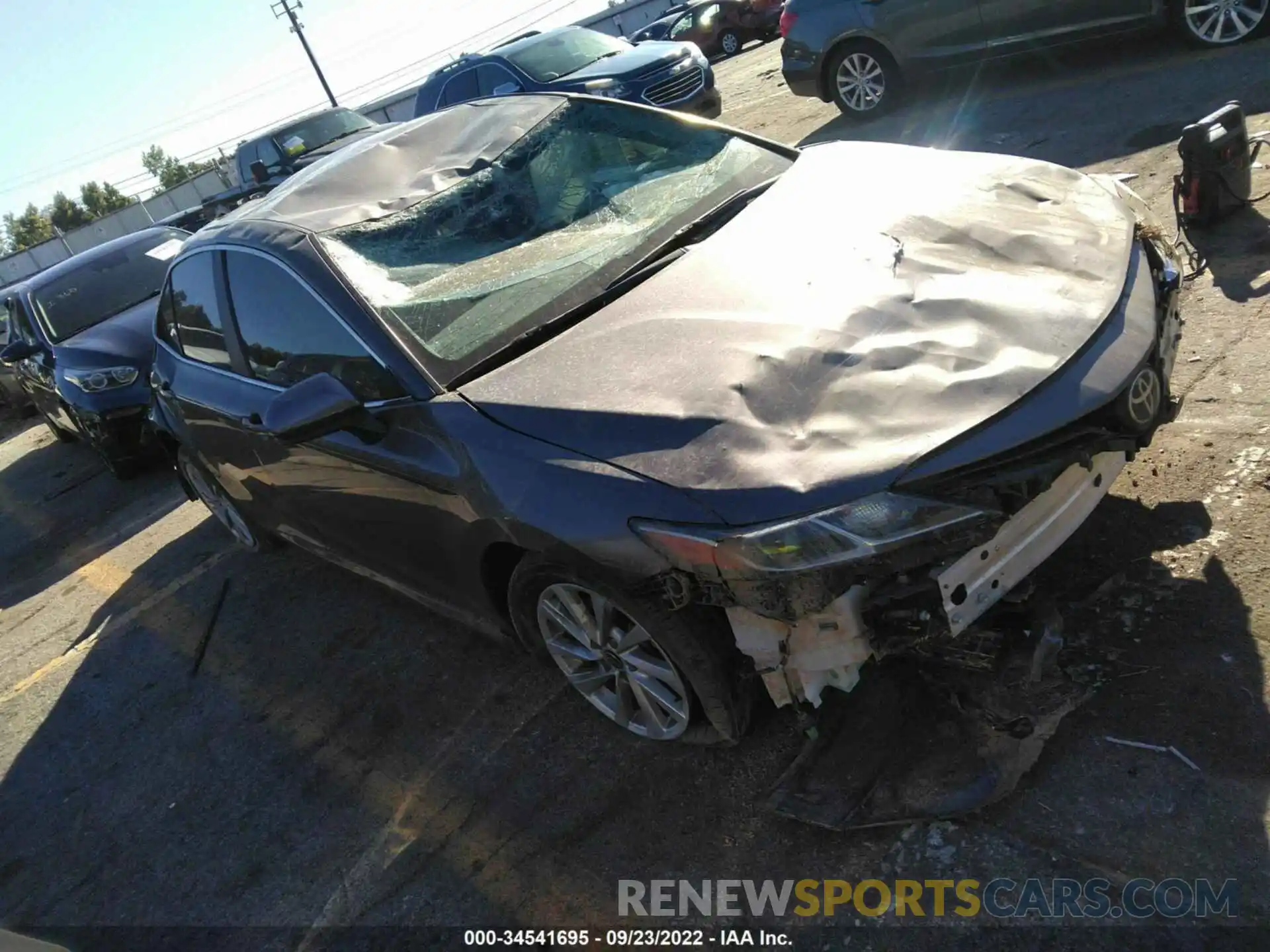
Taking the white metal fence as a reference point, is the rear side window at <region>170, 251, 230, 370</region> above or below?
below

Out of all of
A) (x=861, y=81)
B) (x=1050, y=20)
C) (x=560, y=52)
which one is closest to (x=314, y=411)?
(x=1050, y=20)

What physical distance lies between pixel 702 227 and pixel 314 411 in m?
1.54

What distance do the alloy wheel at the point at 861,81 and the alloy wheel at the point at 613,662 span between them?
24.4 ft

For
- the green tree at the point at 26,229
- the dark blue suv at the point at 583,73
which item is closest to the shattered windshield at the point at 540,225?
the dark blue suv at the point at 583,73

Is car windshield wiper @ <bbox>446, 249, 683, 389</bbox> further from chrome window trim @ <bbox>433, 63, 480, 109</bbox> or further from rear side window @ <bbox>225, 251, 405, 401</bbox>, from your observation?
chrome window trim @ <bbox>433, 63, 480, 109</bbox>

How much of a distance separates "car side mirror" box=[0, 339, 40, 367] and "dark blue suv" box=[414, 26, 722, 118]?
4624mm

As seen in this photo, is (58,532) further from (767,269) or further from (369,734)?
(767,269)

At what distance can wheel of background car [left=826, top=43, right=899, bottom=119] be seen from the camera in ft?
28.7

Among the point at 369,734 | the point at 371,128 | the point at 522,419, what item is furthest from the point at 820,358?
the point at 371,128

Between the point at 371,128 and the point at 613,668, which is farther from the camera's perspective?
the point at 371,128

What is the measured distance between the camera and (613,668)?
9.86ft

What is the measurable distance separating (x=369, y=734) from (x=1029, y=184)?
319 centimetres

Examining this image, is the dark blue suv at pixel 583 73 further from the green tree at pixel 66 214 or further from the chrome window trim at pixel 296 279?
the green tree at pixel 66 214

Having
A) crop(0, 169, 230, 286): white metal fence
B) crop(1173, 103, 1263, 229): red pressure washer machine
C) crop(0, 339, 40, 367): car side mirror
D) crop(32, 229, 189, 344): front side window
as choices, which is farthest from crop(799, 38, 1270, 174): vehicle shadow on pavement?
crop(0, 169, 230, 286): white metal fence
